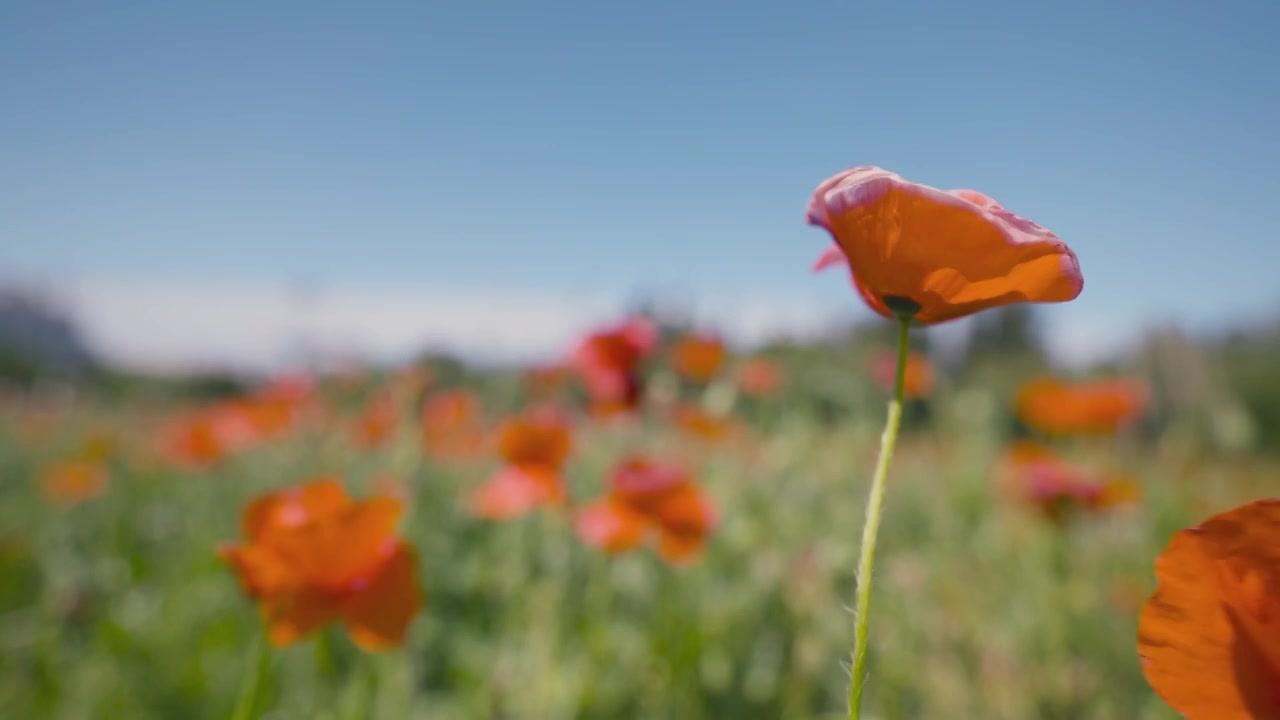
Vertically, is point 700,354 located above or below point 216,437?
above

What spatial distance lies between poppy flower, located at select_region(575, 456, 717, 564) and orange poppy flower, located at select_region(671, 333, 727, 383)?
58cm

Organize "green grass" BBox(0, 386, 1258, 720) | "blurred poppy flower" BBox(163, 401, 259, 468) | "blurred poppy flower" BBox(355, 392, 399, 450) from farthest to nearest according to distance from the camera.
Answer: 1. "blurred poppy flower" BBox(163, 401, 259, 468)
2. "blurred poppy flower" BBox(355, 392, 399, 450)
3. "green grass" BBox(0, 386, 1258, 720)

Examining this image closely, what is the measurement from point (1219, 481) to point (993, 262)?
272 centimetres

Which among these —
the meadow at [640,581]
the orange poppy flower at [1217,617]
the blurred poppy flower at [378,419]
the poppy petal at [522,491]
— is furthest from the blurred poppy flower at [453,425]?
the orange poppy flower at [1217,617]

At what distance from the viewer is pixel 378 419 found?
2.42 meters

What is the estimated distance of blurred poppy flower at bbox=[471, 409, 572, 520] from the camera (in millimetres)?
1733

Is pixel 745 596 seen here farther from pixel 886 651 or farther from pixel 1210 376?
pixel 1210 376

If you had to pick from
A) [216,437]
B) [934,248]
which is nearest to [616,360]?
[934,248]

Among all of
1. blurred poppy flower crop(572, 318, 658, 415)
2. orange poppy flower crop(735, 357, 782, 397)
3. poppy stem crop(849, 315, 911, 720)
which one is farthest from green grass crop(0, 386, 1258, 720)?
poppy stem crop(849, 315, 911, 720)

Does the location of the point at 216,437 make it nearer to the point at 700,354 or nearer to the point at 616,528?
the point at 700,354

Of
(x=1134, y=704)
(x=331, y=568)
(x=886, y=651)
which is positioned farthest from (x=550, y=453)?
(x=1134, y=704)

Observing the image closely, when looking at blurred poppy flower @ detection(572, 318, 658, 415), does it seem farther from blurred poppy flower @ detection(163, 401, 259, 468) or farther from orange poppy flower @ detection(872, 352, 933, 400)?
blurred poppy flower @ detection(163, 401, 259, 468)

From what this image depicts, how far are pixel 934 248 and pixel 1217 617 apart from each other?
0.23 meters

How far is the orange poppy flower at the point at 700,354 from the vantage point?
2.10 metres
